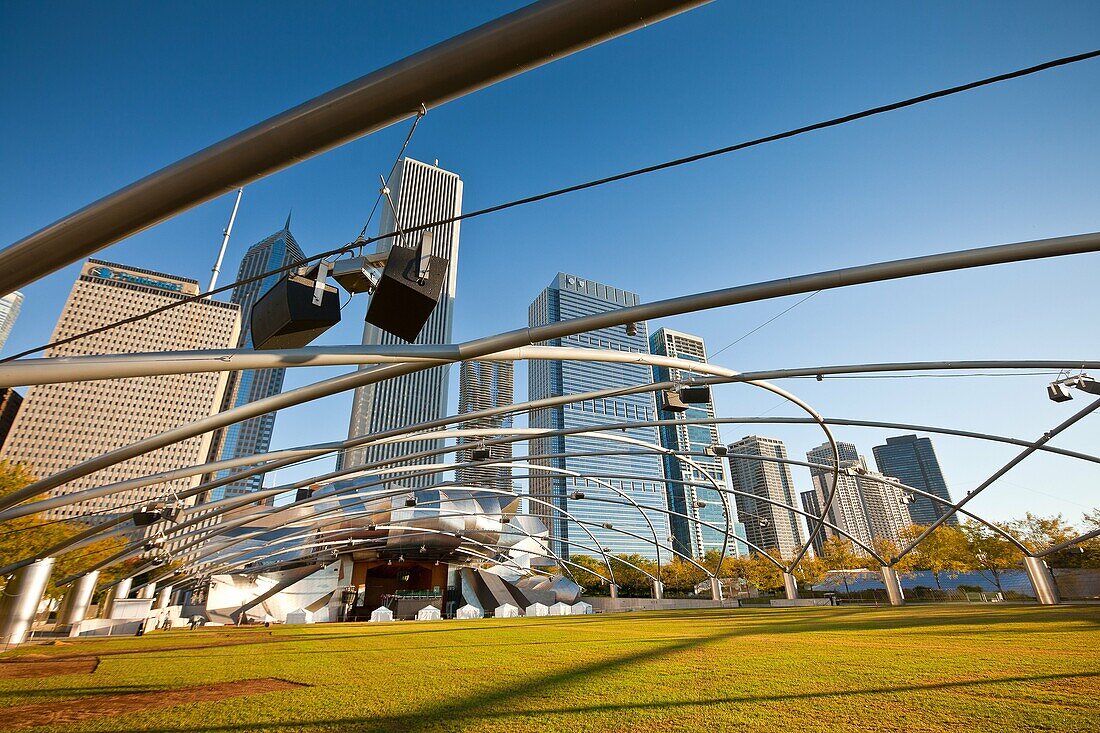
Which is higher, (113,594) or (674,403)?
(674,403)

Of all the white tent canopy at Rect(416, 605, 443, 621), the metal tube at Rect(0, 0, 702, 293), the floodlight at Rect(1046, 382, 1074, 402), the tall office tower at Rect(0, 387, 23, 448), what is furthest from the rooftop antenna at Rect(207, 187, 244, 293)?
the tall office tower at Rect(0, 387, 23, 448)

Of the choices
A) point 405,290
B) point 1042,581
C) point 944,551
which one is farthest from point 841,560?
point 405,290

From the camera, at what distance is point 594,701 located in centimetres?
620

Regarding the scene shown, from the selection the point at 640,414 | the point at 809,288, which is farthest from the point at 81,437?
the point at 809,288

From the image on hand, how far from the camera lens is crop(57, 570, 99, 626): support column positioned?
102 feet

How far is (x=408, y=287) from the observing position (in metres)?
6.30

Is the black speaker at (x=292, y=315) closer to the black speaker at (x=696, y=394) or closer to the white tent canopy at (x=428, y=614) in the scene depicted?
the black speaker at (x=696, y=394)

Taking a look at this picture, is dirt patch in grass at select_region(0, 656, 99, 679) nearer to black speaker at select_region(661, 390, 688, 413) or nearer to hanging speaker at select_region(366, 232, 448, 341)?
hanging speaker at select_region(366, 232, 448, 341)

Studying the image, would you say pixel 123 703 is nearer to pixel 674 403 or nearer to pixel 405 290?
pixel 405 290

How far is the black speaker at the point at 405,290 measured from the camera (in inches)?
249

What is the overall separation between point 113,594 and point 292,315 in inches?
1885

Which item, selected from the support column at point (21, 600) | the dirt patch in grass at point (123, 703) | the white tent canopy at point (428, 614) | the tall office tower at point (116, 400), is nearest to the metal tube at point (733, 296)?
the dirt patch in grass at point (123, 703)

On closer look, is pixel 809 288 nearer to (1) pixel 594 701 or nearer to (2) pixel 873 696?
(2) pixel 873 696

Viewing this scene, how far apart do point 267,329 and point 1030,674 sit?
37.5ft
